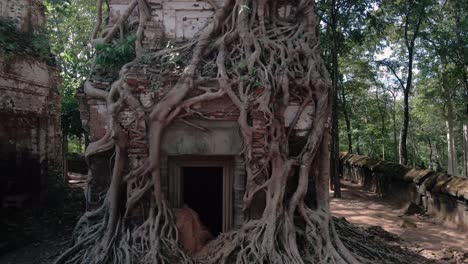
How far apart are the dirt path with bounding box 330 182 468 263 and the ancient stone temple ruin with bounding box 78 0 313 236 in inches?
135

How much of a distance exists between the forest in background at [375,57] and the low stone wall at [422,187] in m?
1.22

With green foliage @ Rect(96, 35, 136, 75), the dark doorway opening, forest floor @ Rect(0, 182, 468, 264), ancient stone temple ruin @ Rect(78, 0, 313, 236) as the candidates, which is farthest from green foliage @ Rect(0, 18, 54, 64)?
the dark doorway opening

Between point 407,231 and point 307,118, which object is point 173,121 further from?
point 407,231

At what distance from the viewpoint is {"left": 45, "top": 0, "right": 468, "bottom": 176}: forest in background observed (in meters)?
12.4

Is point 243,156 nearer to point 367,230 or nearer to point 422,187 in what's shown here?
point 367,230

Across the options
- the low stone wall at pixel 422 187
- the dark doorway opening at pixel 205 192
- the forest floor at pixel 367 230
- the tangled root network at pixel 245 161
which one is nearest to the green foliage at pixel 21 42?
Result: the tangled root network at pixel 245 161

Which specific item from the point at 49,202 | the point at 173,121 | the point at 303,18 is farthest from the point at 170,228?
the point at 49,202

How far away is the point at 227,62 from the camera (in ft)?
19.4

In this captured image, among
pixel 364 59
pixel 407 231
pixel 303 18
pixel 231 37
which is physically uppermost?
pixel 364 59

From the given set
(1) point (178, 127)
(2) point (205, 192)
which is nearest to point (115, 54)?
(1) point (178, 127)

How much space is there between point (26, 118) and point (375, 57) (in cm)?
1329

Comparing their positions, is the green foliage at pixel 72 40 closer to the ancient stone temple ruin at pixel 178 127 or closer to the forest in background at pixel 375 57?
the forest in background at pixel 375 57

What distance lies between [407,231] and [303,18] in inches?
199

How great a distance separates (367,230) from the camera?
825cm
